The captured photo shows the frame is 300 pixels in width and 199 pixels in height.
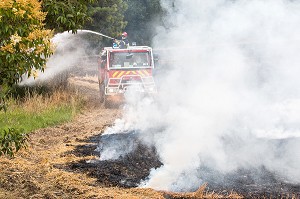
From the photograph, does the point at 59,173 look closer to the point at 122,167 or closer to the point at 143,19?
the point at 122,167

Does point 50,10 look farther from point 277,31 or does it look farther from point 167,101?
point 167,101

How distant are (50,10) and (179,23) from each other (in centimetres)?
1356

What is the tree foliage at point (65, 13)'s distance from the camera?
209 inches

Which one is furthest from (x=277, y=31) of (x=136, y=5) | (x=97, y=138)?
(x=136, y=5)

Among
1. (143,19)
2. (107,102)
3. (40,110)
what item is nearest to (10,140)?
(40,110)

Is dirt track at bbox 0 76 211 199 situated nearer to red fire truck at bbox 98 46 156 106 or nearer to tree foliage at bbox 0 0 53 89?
tree foliage at bbox 0 0 53 89

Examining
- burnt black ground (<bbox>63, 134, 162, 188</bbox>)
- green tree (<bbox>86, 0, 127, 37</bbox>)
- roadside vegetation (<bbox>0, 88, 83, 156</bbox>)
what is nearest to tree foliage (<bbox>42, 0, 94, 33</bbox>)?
burnt black ground (<bbox>63, 134, 162, 188</bbox>)

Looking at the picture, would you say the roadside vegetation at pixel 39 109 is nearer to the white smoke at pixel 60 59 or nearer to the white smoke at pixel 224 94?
the white smoke at pixel 60 59

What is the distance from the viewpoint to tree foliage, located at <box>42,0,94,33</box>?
5.30m

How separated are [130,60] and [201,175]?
1051cm

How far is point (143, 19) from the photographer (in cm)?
2870

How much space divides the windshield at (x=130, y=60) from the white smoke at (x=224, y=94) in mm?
1339

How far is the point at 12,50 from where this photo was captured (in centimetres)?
495

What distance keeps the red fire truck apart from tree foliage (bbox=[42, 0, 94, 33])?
1188 cm
